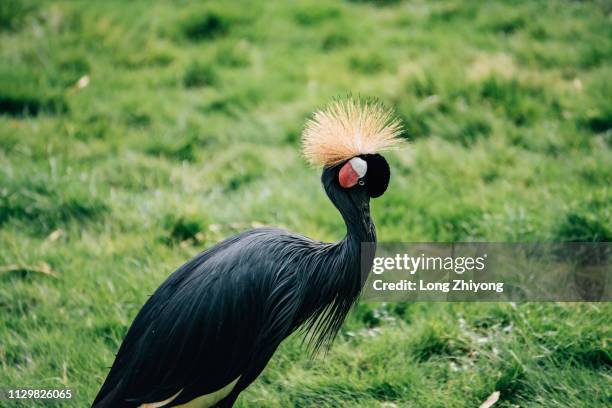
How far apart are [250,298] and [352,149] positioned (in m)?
0.68

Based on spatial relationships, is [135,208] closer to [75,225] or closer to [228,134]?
[75,225]

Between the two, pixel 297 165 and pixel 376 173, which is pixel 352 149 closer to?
pixel 376 173

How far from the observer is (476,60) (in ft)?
17.9

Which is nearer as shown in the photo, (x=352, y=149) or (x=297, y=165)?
(x=352, y=149)

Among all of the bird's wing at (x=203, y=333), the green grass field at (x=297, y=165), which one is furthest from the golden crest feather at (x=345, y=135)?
the green grass field at (x=297, y=165)

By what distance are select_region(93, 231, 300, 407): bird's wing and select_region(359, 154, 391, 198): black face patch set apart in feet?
1.57

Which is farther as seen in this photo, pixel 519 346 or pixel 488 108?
pixel 488 108

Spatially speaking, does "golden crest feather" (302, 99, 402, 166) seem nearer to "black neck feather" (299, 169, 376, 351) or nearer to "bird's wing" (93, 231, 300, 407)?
"black neck feather" (299, 169, 376, 351)

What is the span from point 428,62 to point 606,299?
2570mm

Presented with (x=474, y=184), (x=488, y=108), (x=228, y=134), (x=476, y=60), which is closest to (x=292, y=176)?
(x=228, y=134)

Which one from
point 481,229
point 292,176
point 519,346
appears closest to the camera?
point 519,346

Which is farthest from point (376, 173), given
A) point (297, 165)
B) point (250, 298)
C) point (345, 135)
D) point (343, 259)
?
point (297, 165)

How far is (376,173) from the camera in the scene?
102 inches

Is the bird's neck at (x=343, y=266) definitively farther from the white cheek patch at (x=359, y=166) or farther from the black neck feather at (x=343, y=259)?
the white cheek patch at (x=359, y=166)
